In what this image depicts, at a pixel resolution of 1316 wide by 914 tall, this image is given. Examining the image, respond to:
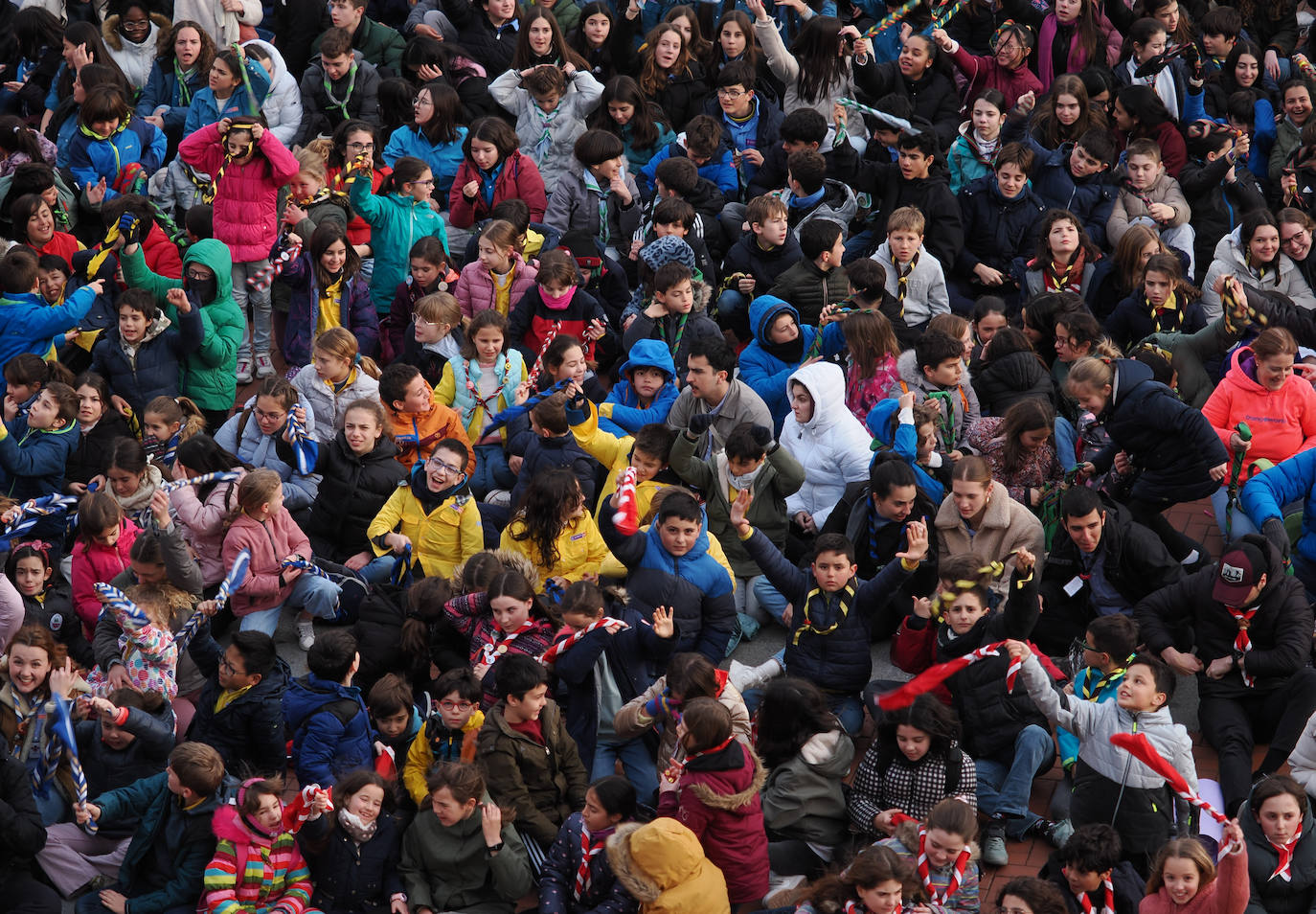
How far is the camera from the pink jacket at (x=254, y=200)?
40.5 feet

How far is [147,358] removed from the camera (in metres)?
11.4

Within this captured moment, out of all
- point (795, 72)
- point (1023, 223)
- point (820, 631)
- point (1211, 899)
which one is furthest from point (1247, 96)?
point (1211, 899)

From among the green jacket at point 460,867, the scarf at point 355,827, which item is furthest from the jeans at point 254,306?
the green jacket at point 460,867

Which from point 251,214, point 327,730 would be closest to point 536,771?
point 327,730

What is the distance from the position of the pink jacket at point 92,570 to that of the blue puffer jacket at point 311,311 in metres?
2.43

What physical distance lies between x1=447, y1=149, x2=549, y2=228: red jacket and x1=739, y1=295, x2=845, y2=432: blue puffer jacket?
7.56ft

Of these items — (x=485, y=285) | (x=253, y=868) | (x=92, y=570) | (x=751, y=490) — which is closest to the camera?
(x=253, y=868)

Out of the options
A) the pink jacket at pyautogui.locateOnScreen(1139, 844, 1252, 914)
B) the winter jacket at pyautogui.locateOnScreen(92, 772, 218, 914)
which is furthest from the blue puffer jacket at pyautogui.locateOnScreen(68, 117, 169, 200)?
the pink jacket at pyautogui.locateOnScreen(1139, 844, 1252, 914)

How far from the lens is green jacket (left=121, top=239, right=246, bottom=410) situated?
11602mm

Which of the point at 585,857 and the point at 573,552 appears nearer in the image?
the point at 585,857

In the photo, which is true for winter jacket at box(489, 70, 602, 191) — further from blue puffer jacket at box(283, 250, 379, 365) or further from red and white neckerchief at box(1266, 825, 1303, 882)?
red and white neckerchief at box(1266, 825, 1303, 882)

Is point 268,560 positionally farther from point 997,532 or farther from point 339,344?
point 997,532

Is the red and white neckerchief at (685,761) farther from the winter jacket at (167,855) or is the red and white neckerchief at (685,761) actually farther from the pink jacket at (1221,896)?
the winter jacket at (167,855)

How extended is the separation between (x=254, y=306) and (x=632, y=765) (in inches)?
196
